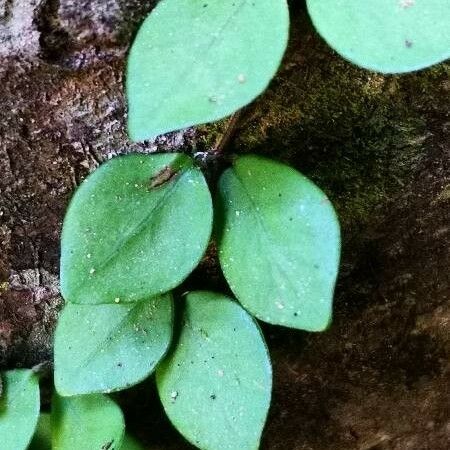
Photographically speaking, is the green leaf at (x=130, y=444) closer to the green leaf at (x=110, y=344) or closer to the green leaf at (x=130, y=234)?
the green leaf at (x=110, y=344)

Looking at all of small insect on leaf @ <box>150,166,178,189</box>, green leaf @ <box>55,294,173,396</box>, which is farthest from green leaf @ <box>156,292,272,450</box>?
small insect on leaf @ <box>150,166,178,189</box>

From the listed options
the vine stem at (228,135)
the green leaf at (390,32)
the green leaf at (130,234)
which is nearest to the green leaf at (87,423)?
the green leaf at (130,234)

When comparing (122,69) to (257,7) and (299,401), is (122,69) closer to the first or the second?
(257,7)

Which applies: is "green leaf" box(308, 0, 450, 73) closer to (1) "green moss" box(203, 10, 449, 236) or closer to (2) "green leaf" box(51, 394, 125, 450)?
(1) "green moss" box(203, 10, 449, 236)

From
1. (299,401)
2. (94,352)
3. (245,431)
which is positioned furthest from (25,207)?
(299,401)

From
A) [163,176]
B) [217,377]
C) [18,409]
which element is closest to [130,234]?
[163,176]
